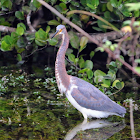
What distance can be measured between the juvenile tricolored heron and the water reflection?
139 millimetres

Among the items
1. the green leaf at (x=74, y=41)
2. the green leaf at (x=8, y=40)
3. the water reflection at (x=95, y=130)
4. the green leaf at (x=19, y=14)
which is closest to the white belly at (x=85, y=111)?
the water reflection at (x=95, y=130)

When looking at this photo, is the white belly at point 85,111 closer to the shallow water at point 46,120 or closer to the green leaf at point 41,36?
the shallow water at point 46,120

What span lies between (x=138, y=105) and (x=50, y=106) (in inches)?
69.0

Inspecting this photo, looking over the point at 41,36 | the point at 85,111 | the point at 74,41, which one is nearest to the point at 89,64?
the point at 74,41

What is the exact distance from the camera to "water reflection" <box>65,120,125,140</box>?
3922mm

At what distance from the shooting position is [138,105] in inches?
199

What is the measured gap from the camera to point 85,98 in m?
4.36

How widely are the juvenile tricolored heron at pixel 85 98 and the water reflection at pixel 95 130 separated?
14cm

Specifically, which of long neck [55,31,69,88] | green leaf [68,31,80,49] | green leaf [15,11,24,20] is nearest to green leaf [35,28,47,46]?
green leaf [68,31,80,49]

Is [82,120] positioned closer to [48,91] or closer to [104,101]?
[104,101]

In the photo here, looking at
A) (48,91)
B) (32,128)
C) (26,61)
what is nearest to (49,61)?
(26,61)

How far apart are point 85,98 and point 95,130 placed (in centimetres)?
57

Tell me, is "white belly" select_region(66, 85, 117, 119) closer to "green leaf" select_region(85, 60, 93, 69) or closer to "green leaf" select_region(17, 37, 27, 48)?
"green leaf" select_region(85, 60, 93, 69)

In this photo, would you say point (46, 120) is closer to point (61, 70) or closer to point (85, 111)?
point (85, 111)
